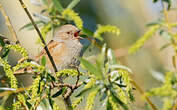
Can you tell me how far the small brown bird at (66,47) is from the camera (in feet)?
15.6

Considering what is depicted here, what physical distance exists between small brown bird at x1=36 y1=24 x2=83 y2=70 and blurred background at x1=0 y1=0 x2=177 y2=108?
2192 mm

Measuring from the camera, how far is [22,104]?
2.02 metres

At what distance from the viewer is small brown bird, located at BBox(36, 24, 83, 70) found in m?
4.74

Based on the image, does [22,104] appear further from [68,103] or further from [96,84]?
[68,103]

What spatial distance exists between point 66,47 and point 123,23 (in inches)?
261

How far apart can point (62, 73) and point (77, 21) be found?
493 millimetres

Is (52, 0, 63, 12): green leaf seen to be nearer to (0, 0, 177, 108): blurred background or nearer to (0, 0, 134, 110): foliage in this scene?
(0, 0, 134, 110): foliage

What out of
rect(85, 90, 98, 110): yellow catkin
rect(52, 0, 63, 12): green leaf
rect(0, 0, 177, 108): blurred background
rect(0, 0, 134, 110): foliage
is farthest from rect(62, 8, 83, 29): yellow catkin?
rect(0, 0, 177, 108): blurred background

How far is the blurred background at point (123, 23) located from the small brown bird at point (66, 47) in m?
2.19

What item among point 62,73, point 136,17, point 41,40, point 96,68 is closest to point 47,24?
point 41,40

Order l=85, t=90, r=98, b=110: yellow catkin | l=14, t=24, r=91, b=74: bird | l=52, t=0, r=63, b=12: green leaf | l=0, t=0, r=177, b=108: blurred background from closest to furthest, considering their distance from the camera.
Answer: l=85, t=90, r=98, b=110: yellow catkin
l=52, t=0, r=63, b=12: green leaf
l=14, t=24, r=91, b=74: bird
l=0, t=0, r=177, b=108: blurred background

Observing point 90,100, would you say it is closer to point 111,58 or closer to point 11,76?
point 111,58

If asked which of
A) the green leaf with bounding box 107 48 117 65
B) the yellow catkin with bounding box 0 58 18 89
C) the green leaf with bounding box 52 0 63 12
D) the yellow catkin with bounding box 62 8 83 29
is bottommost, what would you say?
the green leaf with bounding box 107 48 117 65

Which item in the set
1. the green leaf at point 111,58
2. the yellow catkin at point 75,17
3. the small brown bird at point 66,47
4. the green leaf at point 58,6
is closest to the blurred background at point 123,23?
the small brown bird at point 66,47
